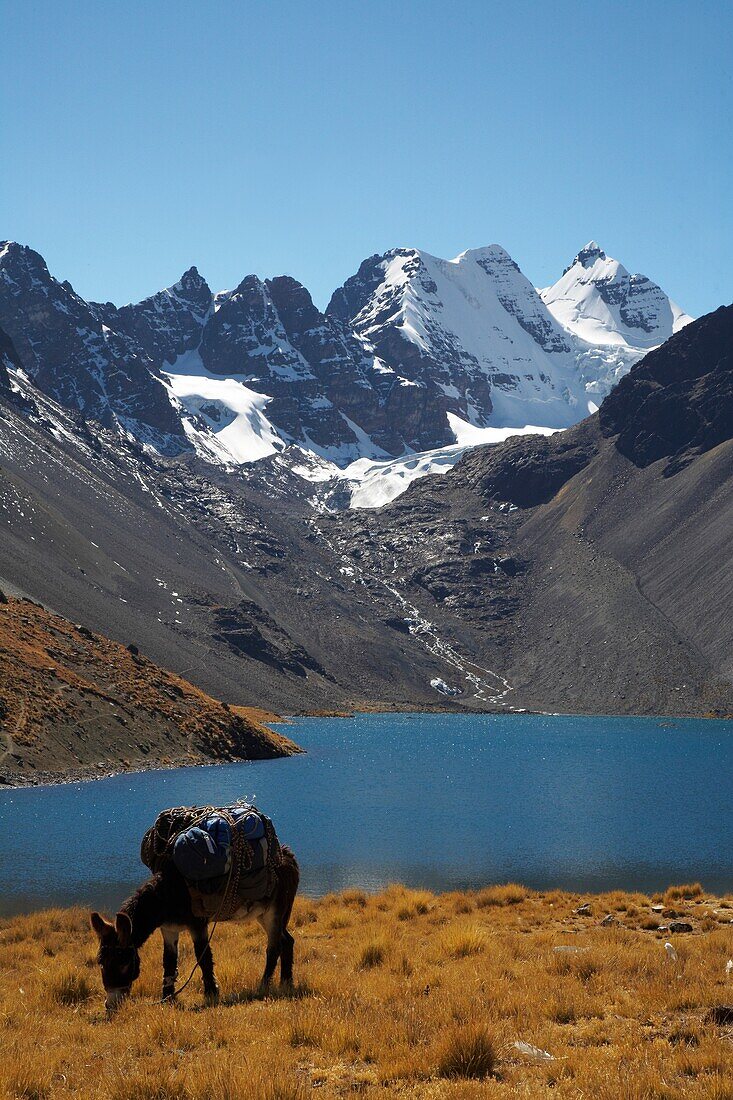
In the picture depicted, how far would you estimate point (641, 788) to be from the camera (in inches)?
2857

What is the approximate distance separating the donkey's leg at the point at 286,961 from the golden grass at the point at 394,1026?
414 mm

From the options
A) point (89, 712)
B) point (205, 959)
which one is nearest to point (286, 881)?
point (205, 959)

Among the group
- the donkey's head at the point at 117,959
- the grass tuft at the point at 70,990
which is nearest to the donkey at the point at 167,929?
the donkey's head at the point at 117,959

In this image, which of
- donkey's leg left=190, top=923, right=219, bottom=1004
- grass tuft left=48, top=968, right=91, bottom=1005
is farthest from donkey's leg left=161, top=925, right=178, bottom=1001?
grass tuft left=48, top=968, right=91, bottom=1005

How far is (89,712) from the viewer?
69062 millimetres

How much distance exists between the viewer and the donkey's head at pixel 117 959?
485 inches

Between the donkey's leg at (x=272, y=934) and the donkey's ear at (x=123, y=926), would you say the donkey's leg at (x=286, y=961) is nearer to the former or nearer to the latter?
the donkey's leg at (x=272, y=934)

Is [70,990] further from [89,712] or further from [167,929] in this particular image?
[89,712]

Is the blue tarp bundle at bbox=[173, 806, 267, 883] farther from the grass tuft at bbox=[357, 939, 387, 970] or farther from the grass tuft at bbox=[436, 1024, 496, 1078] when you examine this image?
the grass tuft at bbox=[357, 939, 387, 970]

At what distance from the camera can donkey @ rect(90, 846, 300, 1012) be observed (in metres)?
12.4

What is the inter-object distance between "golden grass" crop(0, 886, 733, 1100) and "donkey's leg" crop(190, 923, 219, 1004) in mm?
261

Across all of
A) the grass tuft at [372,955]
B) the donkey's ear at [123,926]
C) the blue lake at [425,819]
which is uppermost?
the donkey's ear at [123,926]

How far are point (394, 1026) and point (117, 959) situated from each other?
3.95 metres

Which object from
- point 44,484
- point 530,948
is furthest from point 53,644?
point 44,484
